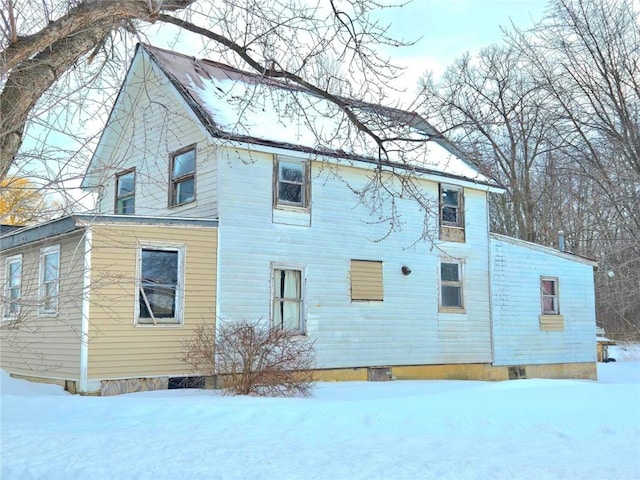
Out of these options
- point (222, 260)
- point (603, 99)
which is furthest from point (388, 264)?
point (603, 99)

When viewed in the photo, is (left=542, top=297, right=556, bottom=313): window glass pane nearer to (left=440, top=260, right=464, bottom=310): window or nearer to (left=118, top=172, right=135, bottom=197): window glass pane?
(left=440, top=260, right=464, bottom=310): window

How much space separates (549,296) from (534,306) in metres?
0.81

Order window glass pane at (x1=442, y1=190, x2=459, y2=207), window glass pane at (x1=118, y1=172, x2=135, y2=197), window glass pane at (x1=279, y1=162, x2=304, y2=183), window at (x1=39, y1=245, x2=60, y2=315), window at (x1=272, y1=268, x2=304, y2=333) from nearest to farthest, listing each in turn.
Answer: window at (x1=39, y1=245, x2=60, y2=315) → window at (x1=272, y1=268, x2=304, y2=333) → window glass pane at (x1=279, y1=162, x2=304, y2=183) → window glass pane at (x1=118, y1=172, x2=135, y2=197) → window glass pane at (x1=442, y1=190, x2=459, y2=207)

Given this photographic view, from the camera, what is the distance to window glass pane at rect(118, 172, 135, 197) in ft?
57.9

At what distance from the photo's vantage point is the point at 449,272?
712 inches

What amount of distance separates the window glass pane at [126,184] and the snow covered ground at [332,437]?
7.66 m

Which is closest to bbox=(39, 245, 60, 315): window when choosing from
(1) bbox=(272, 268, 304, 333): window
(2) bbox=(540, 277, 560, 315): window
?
(1) bbox=(272, 268, 304, 333): window

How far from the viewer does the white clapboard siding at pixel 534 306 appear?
18953 mm

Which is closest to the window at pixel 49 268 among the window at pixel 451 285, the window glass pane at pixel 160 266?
the window glass pane at pixel 160 266

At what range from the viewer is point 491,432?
8383 mm

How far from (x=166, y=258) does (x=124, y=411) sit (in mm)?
4455

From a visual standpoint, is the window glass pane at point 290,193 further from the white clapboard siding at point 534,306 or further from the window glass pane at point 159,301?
the white clapboard siding at point 534,306

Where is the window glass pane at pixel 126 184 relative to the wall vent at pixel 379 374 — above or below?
above

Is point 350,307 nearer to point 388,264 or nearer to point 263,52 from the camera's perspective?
point 388,264
